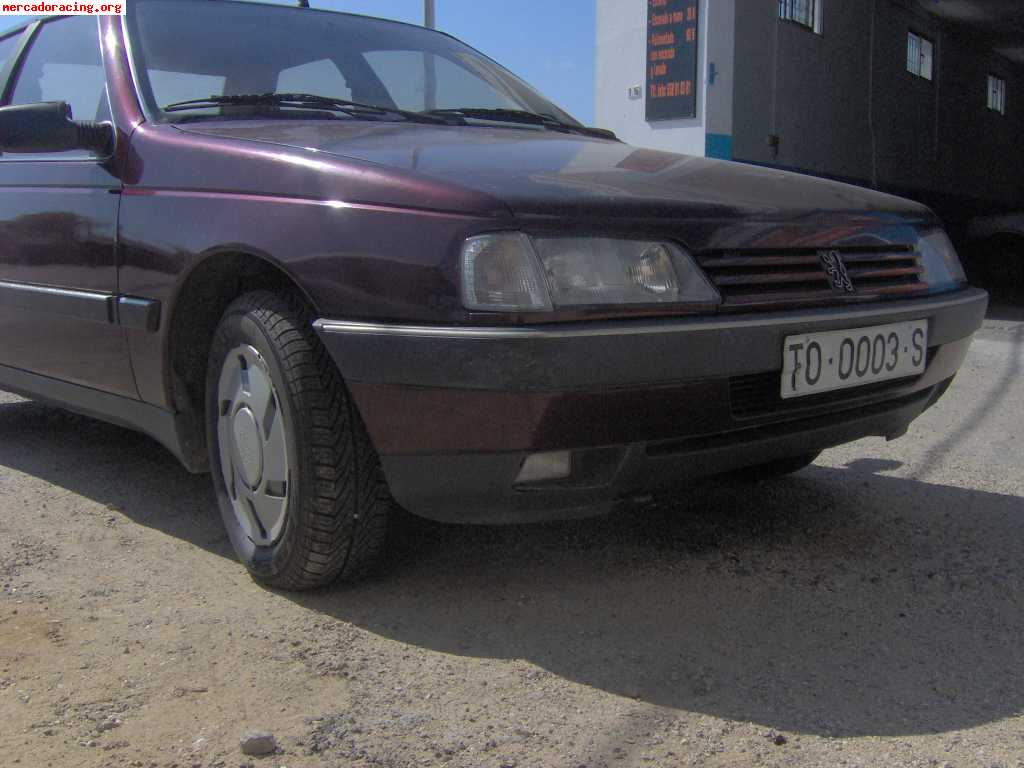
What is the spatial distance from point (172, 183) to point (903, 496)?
2.19 m

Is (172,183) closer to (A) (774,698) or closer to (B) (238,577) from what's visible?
(B) (238,577)

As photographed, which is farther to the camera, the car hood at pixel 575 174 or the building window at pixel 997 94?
the building window at pixel 997 94

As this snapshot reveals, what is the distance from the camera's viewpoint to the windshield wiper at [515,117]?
122 inches

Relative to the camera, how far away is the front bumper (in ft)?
6.30

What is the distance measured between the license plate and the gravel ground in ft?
1.17

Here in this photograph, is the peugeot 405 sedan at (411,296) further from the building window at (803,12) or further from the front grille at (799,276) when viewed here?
the building window at (803,12)

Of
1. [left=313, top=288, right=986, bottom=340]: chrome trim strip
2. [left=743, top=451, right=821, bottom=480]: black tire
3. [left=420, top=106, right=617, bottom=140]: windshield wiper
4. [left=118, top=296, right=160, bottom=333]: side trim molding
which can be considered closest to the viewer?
[left=313, top=288, right=986, bottom=340]: chrome trim strip

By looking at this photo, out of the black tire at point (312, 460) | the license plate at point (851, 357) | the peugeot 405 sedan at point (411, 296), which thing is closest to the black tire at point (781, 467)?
→ the peugeot 405 sedan at point (411, 296)

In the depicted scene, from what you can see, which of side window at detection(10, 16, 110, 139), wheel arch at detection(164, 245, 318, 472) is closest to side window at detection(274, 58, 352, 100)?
side window at detection(10, 16, 110, 139)

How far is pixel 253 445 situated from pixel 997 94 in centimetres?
2331

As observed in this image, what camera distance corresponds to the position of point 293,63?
A: 3086 millimetres

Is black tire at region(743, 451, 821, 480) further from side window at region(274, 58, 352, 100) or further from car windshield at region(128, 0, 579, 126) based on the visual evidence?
side window at region(274, 58, 352, 100)

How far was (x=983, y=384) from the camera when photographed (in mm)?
5453

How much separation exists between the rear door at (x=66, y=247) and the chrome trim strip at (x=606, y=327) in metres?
0.94
